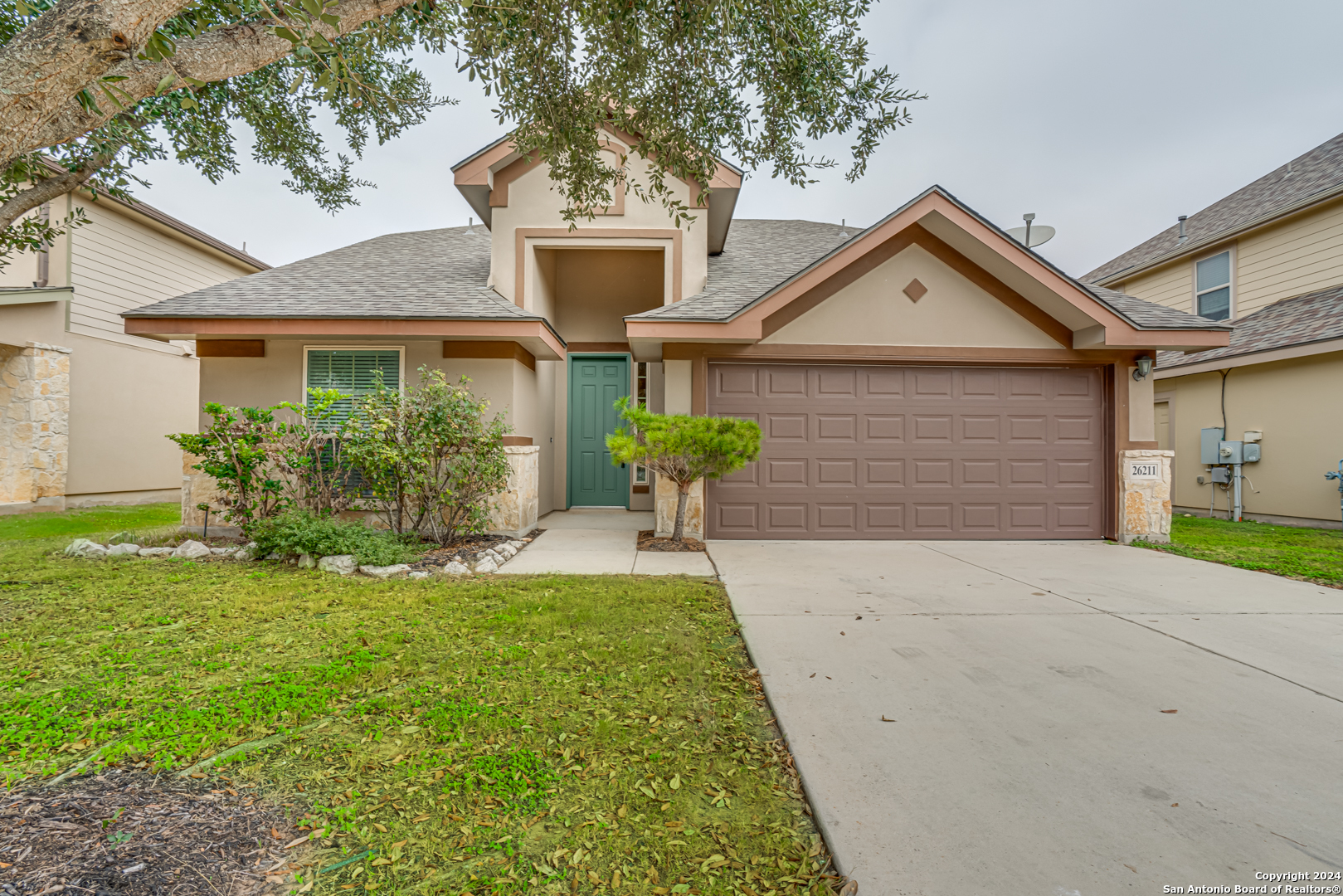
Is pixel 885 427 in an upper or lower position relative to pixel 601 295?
lower

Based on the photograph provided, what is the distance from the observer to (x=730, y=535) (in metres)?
7.29

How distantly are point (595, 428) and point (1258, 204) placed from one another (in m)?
13.6

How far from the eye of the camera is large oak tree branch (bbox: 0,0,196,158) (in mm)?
2096

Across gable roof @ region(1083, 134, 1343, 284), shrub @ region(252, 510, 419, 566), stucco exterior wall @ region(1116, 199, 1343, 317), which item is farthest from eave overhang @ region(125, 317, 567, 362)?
stucco exterior wall @ region(1116, 199, 1343, 317)

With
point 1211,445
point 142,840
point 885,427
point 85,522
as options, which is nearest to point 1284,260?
point 1211,445

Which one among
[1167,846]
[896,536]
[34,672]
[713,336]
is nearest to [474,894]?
[1167,846]

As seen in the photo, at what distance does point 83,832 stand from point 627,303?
30.0 ft

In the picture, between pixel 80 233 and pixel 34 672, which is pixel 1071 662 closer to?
pixel 34 672

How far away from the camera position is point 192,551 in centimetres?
590

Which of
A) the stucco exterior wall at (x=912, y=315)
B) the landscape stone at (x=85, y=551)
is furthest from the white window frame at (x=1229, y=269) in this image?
the landscape stone at (x=85, y=551)

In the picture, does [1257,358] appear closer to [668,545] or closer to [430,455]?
[668,545]

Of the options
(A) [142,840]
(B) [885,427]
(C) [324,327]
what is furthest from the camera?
(B) [885,427]

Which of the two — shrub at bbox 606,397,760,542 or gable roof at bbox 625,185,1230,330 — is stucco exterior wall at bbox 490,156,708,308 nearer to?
gable roof at bbox 625,185,1230,330

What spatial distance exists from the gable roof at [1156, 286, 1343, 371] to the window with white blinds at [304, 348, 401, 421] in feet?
38.6
